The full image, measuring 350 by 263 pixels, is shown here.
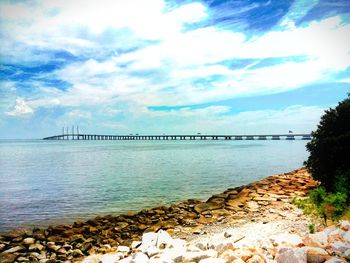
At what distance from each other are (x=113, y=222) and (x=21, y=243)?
3174mm

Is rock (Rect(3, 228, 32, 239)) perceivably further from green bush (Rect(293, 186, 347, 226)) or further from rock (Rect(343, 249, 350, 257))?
rock (Rect(343, 249, 350, 257))

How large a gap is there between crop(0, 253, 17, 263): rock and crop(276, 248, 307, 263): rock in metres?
7.23

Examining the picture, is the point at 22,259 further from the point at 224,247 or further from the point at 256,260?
the point at 256,260

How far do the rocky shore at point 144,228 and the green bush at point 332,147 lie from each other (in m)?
1.58

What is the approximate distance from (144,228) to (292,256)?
6824mm

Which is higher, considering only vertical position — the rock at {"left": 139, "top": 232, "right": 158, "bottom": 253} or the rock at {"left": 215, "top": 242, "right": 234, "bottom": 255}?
the rock at {"left": 215, "top": 242, "right": 234, "bottom": 255}

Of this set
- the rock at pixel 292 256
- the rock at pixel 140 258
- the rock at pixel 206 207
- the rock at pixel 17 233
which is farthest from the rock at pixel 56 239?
the rock at pixel 292 256

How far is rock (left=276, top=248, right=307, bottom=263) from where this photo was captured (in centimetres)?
507

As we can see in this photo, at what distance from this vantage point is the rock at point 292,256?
200 inches

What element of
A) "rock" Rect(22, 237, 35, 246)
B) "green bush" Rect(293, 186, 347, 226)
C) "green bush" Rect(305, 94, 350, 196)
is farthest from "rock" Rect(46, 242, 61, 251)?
"green bush" Rect(305, 94, 350, 196)

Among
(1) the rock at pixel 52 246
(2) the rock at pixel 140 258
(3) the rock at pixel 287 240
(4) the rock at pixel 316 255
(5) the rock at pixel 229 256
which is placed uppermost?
(4) the rock at pixel 316 255

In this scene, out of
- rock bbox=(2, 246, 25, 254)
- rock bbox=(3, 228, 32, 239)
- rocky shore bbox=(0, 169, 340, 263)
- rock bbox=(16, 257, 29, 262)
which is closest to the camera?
rock bbox=(16, 257, 29, 262)

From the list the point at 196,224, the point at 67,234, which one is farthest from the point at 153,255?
the point at 67,234

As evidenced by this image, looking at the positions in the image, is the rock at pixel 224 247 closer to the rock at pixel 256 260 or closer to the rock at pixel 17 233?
the rock at pixel 256 260
